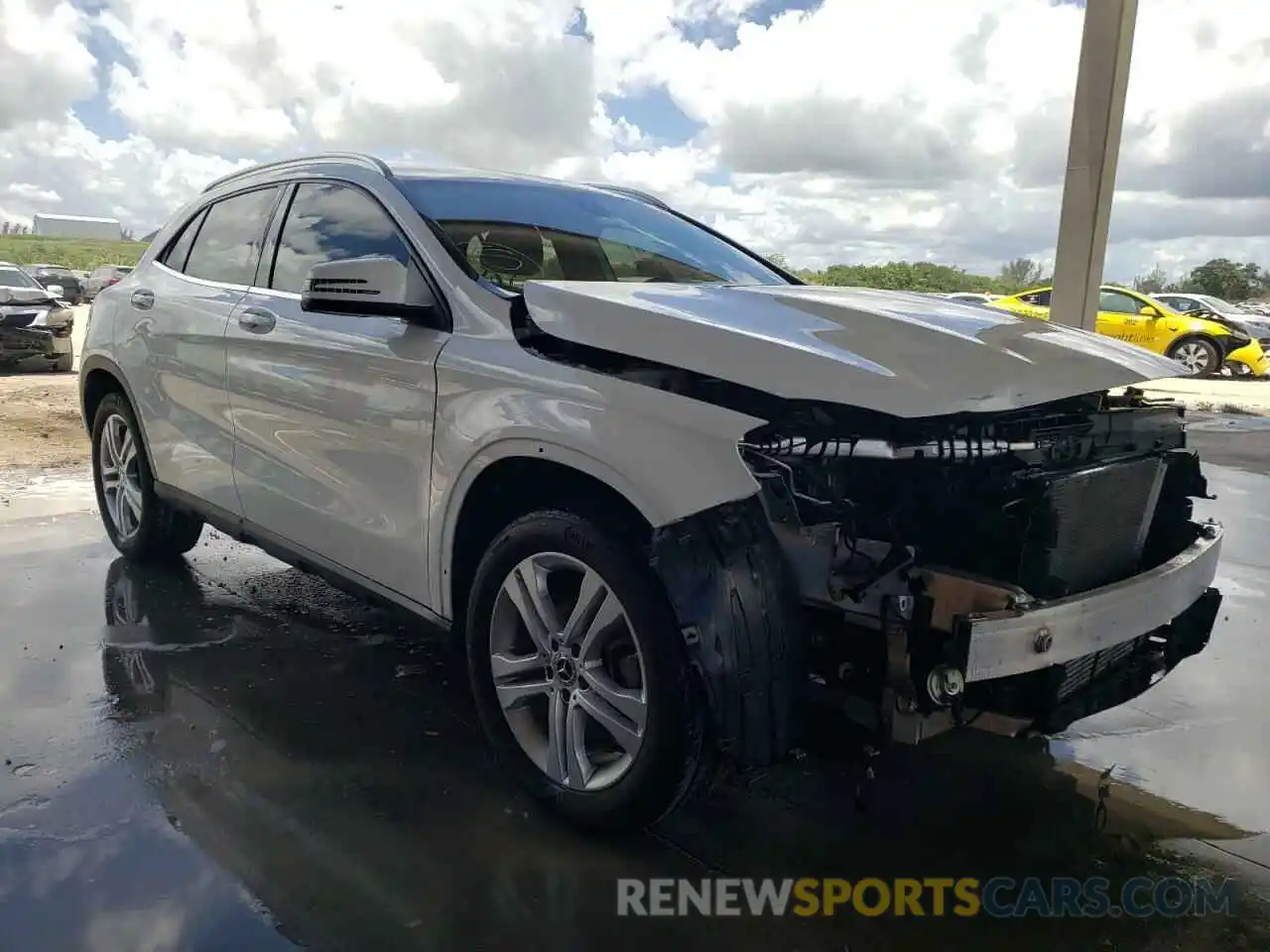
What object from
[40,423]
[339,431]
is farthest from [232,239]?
[40,423]

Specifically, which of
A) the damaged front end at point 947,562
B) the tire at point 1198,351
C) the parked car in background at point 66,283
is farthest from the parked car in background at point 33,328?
the parked car in background at point 66,283

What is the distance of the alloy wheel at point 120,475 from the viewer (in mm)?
4992

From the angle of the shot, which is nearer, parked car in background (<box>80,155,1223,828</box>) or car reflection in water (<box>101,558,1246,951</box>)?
parked car in background (<box>80,155,1223,828</box>)

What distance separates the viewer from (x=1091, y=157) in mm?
10000

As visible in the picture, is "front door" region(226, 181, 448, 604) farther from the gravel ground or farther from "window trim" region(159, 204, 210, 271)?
the gravel ground

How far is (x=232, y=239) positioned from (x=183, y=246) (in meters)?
0.58

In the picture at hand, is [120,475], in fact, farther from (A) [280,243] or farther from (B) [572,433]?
(B) [572,433]

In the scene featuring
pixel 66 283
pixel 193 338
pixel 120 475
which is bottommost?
pixel 120 475

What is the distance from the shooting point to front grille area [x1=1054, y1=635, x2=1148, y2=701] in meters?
2.46

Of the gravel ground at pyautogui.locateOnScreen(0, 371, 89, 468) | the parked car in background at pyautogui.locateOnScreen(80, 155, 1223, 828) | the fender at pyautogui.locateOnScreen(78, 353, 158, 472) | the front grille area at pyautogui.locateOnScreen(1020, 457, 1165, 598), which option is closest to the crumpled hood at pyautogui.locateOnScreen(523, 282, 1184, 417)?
the parked car in background at pyautogui.locateOnScreen(80, 155, 1223, 828)

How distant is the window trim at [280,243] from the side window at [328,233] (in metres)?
0.01

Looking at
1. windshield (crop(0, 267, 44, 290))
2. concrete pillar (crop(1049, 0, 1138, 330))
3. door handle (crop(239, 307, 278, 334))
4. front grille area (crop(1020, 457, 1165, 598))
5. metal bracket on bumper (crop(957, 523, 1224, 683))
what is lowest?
metal bracket on bumper (crop(957, 523, 1224, 683))

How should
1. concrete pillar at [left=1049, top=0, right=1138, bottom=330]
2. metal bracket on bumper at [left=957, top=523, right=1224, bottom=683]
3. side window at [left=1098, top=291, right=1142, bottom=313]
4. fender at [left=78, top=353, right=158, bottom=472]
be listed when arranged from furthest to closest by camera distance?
1. side window at [left=1098, top=291, right=1142, bottom=313]
2. concrete pillar at [left=1049, top=0, right=1138, bottom=330]
3. fender at [left=78, top=353, right=158, bottom=472]
4. metal bracket on bumper at [left=957, top=523, right=1224, bottom=683]

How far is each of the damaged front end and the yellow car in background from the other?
51.8 feet
